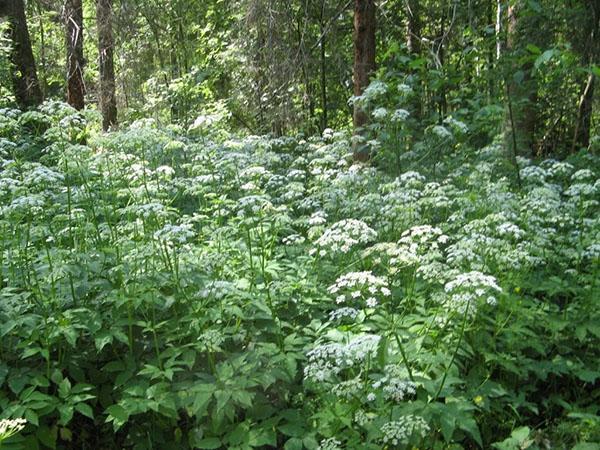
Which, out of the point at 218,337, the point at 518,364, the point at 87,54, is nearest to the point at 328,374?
the point at 218,337

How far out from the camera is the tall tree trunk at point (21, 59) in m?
11.4

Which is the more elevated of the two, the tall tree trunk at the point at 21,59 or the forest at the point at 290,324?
the tall tree trunk at the point at 21,59

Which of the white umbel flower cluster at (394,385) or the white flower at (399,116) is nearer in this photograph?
the white umbel flower cluster at (394,385)

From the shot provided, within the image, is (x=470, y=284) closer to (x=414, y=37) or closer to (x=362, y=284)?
(x=362, y=284)

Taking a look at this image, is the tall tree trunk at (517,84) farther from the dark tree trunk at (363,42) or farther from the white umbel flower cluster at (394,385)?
the white umbel flower cluster at (394,385)

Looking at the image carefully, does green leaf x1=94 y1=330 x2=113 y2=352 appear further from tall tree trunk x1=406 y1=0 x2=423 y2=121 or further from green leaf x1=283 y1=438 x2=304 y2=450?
tall tree trunk x1=406 y1=0 x2=423 y2=121

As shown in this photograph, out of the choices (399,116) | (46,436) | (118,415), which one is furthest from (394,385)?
(399,116)

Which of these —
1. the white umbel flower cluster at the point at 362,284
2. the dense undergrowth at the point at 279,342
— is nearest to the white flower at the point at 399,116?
the dense undergrowth at the point at 279,342

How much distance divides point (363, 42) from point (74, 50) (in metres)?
6.87

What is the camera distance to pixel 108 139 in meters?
5.45

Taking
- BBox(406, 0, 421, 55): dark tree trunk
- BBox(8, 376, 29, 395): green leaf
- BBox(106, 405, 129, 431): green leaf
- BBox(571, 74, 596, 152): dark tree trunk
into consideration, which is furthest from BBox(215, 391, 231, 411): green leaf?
BBox(406, 0, 421, 55): dark tree trunk

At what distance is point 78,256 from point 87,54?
806 inches

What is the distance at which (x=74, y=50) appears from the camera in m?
12.0

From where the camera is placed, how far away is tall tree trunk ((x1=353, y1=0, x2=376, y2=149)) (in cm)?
866
